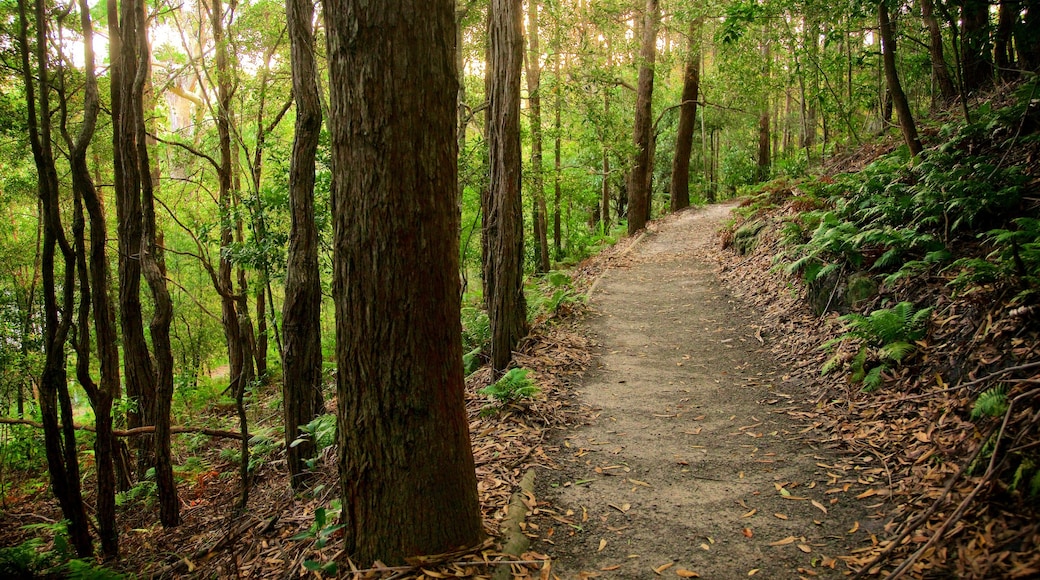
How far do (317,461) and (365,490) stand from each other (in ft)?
9.70

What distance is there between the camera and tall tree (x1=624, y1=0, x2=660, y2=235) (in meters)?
16.2

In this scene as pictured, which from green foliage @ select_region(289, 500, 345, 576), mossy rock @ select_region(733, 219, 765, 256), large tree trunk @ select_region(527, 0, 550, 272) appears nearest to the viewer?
green foliage @ select_region(289, 500, 345, 576)

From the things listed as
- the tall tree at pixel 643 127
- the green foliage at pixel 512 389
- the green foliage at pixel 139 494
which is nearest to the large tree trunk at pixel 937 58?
the tall tree at pixel 643 127

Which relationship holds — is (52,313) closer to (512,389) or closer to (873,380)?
(512,389)

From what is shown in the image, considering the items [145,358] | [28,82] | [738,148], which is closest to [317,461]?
[145,358]

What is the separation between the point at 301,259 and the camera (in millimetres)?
5656

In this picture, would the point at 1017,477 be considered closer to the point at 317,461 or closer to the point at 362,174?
the point at 362,174

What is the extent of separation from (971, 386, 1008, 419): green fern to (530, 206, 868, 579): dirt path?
0.91 m

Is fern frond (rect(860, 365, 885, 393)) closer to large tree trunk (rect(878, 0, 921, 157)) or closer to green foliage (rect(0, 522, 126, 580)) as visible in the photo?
large tree trunk (rect(878, 0, 921, 157))

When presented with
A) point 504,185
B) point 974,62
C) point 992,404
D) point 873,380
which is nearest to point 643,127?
point 974,62

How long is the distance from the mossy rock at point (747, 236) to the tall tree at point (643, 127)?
4707 mm

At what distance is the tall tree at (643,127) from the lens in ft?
53.1

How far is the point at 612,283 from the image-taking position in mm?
11195

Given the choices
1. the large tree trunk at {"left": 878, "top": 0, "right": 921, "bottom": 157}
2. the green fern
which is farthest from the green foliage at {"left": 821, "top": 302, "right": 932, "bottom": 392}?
the large tree trunk at {"left": 878, "top": 0, "right": 921, "bottom": 157}
